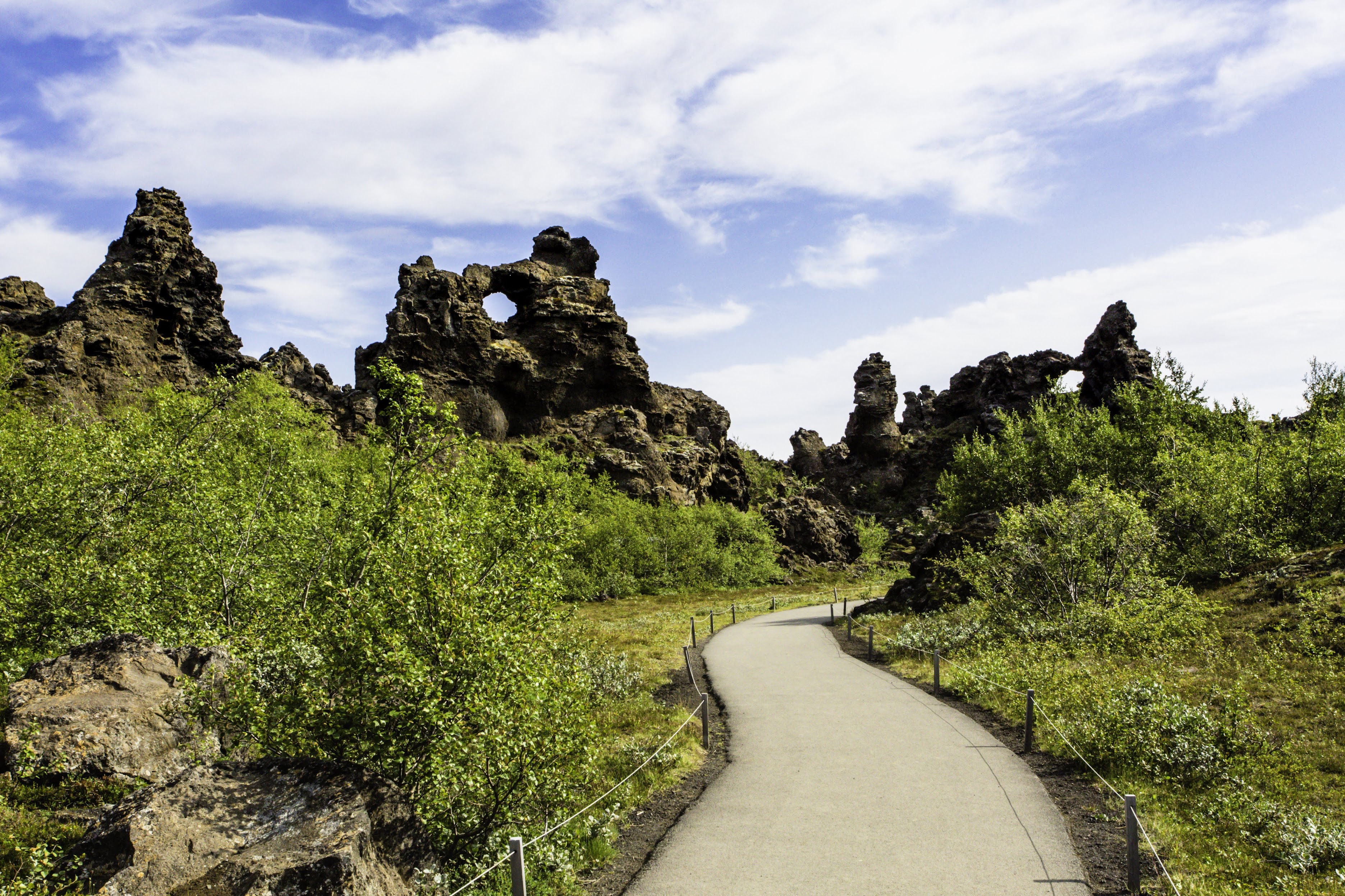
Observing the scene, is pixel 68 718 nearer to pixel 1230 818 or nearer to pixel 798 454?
pixel 1230 818

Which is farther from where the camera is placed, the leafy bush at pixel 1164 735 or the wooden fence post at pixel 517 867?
the leafy bush at pixel 1164 735

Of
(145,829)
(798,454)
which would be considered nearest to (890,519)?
(798,454)

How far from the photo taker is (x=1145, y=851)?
26.7 feet

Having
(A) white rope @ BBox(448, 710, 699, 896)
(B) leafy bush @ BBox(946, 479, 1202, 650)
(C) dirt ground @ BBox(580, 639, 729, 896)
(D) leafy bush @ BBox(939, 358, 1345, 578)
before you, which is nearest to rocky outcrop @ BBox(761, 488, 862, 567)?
(D) leafy bush @ BBox(939, 358, 1345, 578)

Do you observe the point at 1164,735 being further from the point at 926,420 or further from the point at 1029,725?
the point at 926,420

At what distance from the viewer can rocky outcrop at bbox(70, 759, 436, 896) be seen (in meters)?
5.62

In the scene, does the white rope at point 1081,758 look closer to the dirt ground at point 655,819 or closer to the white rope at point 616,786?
the dirt ground at point 655,819

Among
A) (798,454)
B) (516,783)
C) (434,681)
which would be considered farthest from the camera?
(798,454)

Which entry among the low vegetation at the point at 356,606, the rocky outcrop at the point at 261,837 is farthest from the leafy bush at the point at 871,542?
the rocky outcrop at the point at 261,837

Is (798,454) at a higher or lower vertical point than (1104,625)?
higher

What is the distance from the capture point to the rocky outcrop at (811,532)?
67.1 m

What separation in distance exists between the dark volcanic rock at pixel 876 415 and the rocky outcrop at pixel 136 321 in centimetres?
7574

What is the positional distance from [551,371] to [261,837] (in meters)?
68.6

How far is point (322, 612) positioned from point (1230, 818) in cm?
1215
